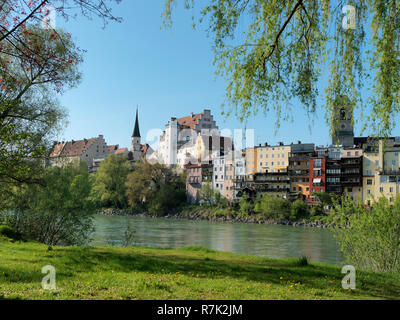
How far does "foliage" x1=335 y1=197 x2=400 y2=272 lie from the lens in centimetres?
1359

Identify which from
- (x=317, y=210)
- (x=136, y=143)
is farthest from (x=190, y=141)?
(x=317, y=210)

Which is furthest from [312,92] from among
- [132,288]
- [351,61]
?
[132,288]

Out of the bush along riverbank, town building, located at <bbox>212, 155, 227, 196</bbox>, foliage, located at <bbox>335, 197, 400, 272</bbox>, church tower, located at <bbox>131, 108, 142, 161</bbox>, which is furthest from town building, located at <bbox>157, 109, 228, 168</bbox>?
foliage, located at <bbox>335, 197, 400, 272</bbox>

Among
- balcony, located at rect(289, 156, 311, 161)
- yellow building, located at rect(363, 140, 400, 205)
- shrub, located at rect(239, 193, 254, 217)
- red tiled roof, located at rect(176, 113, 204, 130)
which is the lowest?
shrub, located at rect(239, 193, 254, 217)

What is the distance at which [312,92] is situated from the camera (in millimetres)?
7281

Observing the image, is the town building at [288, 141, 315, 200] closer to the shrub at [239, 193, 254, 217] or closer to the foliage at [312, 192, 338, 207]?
the foliage at [312, 192, 338, 207]

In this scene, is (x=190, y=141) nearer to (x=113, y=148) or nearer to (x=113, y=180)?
(x=113, y=180)

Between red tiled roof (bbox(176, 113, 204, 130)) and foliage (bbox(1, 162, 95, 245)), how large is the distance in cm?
7555

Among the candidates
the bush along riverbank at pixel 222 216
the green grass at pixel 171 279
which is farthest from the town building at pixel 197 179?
the green grass at pixel 171 279

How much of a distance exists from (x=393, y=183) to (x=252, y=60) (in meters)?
57.1

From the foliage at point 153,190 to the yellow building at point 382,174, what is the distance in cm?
3630

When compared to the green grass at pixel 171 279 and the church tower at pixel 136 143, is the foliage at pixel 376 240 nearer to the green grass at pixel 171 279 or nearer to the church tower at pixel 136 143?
the green grass at pixel 171 279
